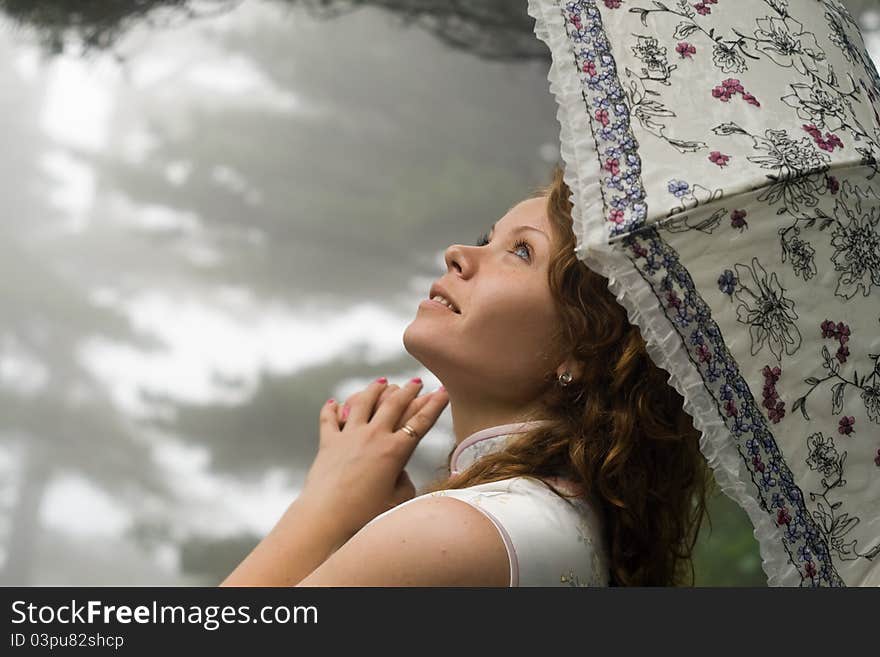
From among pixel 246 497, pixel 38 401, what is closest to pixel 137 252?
pixel 38 401

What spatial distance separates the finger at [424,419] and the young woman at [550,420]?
3.6 inches

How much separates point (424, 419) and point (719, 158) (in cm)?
64

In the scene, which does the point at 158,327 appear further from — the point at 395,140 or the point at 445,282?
the point at 445,282

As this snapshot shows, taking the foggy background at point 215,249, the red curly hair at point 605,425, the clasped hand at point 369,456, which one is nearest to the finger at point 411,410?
the clasped hand at point 369,456

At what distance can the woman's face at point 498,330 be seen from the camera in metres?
1.32

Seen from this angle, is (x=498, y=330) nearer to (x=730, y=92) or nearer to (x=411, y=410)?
(x=411, y=410)

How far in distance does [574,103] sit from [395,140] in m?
3.40

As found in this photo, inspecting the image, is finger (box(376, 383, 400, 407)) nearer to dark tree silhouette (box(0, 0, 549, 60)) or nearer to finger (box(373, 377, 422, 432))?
finger (box(373, 377, 422, 432))

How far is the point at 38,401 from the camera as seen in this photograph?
4188mm

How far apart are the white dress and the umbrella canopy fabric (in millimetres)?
201

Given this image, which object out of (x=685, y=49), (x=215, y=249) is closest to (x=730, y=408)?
(x=685, y=49)

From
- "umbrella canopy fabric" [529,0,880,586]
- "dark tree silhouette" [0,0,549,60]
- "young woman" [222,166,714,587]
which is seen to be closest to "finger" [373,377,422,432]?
"young woman" [222,166,714,587]

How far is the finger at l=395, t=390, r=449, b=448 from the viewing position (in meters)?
1.51

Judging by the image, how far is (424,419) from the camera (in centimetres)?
151
